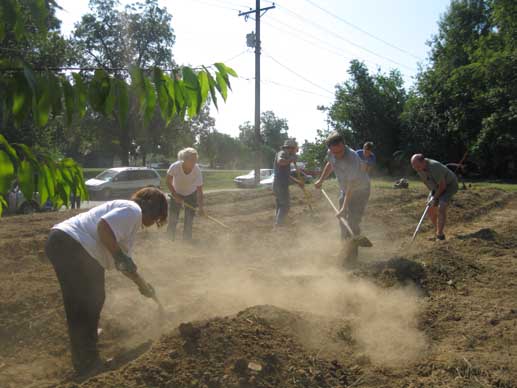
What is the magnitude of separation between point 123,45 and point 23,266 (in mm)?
41422

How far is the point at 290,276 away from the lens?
6.31 metres

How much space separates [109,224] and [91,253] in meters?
0.31

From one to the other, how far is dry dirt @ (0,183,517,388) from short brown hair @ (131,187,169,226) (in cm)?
89

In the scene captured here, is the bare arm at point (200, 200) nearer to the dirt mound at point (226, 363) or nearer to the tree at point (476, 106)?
the dirt mound at point (226, 363)

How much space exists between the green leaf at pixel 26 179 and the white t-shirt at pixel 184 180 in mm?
6227

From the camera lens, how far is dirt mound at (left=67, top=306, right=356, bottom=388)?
10.2ft

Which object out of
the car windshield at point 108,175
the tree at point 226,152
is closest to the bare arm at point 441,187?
the car windshield at point 108,175

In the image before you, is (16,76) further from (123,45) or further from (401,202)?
(123,45)

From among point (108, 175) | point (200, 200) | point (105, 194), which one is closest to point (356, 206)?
point (200, 200)

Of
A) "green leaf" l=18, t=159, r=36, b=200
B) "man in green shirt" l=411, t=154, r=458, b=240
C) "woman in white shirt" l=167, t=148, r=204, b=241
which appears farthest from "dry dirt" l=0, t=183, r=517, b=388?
"green leaf" l=18, t=159, r=36, b=200

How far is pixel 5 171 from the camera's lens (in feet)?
5.20

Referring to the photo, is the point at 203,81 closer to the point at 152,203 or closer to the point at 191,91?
the point at 191,91

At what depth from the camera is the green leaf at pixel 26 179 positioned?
168cm

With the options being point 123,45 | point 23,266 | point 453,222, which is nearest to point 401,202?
point 453,222
